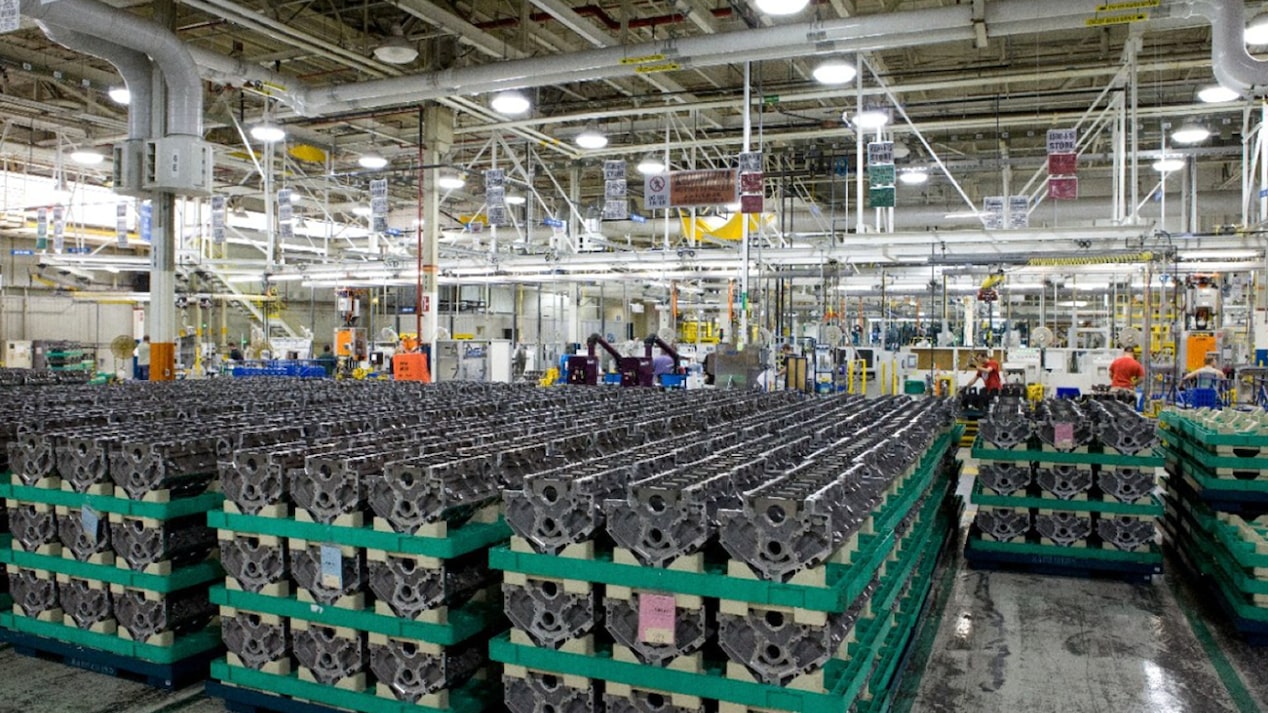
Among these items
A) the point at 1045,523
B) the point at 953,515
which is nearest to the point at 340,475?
the point at 1045,523

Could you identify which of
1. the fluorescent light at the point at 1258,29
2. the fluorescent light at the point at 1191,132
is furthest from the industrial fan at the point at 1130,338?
the fluorescent light at the point at 1258,29

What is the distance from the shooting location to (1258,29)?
9.66m

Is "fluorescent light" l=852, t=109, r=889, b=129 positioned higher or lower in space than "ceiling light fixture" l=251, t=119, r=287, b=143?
lower

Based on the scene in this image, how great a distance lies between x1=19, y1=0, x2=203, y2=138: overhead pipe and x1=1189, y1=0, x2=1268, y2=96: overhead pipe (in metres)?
11.7

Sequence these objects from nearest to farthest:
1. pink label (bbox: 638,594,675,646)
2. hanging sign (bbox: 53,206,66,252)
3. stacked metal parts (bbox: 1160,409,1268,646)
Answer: pink label (bbox: 638,594,675,646), stacked metal parts (bbox: 1160,409,1268,646), hanging sign (bbox: 53,206,66,252)

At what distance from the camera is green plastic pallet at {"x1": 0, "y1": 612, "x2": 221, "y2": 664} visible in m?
4.92

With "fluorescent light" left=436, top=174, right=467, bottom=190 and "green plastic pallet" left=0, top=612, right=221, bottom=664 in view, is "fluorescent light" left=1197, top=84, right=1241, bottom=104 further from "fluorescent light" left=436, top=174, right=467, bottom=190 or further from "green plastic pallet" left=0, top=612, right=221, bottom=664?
"green plastic pallet" left=0, top=612, right=221, bottom=664

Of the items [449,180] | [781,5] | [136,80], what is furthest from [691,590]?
[449,180]

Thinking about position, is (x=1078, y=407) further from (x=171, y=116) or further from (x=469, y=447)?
(x=171, y=116)

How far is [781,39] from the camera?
402 inches

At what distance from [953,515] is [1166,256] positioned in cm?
745

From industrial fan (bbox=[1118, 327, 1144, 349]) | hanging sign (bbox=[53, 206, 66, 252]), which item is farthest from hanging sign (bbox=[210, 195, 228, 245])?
industrial fan (bbox=[1118, 327, 1144, 349])

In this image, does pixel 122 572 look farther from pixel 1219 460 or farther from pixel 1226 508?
pixel 1226 508

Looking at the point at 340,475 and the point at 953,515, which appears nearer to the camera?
the point at 340,475
